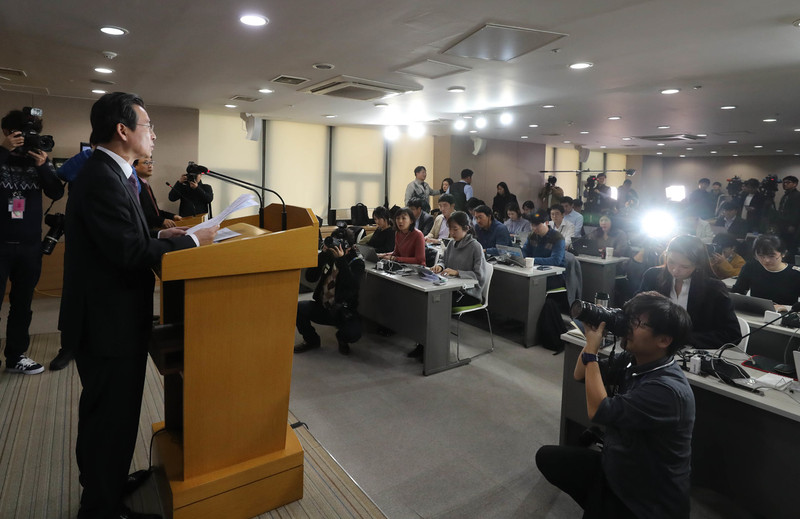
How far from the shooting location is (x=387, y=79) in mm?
4816

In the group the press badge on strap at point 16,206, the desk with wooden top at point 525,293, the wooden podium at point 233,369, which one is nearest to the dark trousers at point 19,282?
the press badge on strap at point 16,206

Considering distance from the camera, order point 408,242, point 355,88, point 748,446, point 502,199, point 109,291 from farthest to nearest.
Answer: point 502,199, point 355,88, point 408,242, point 748,446, point 109,291

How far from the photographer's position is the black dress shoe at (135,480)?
206 centimetres

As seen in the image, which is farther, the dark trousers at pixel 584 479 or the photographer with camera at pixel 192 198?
the photographer with camera at pixel 192 198

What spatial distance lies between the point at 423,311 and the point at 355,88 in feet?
8.80

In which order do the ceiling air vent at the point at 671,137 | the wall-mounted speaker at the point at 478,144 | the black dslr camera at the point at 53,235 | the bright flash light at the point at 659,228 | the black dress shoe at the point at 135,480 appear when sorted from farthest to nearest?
the wall-mounted speaker at the point at 478,144 → the ceiling air vent at the point at 671,137 → the bright flash light at the point at 659,228 → the black dslr camera at the point at 53,235 → the black dress shoe at the point at 135,480

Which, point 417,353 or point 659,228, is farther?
point 659,228

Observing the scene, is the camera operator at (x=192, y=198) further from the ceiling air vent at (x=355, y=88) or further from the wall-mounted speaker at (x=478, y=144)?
the wall-mounted speaker at (x=478, y=144)

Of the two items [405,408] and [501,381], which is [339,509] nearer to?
[405,408]

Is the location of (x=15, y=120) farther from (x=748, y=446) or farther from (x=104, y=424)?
(x=748, y=446)

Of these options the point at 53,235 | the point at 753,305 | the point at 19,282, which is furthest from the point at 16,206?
the point at 753,305

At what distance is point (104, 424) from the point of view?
1.63m

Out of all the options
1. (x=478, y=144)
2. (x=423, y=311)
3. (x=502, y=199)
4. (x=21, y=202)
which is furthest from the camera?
(x=478, y=144)

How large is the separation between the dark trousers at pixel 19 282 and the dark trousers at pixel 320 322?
6.18 ft
